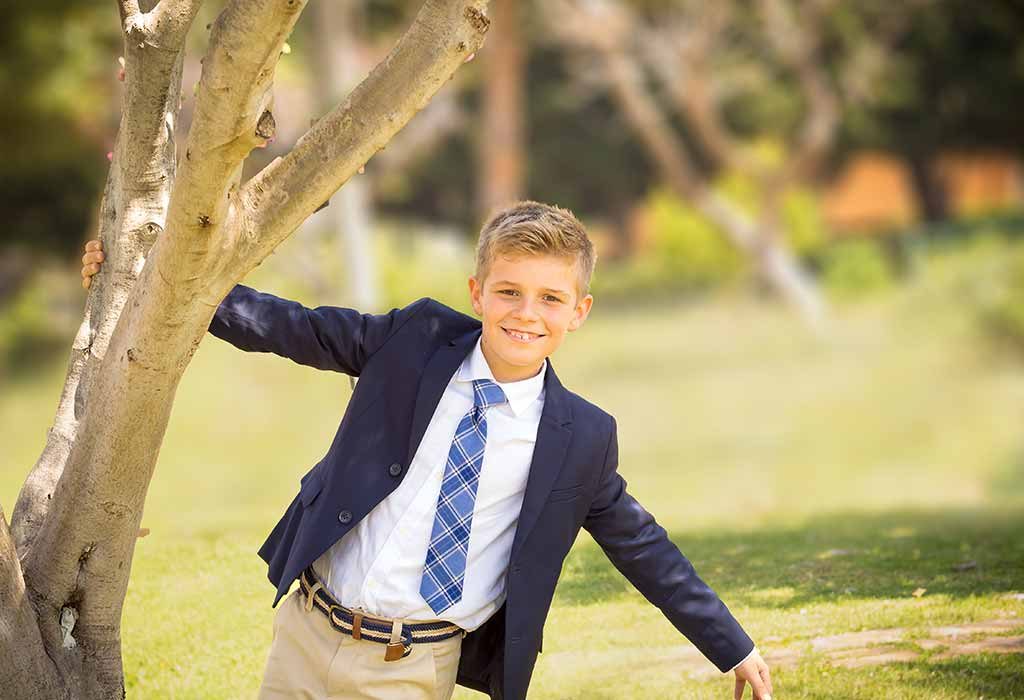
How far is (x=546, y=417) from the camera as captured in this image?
2750 millimetres

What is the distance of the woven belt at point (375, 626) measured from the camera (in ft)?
8.69

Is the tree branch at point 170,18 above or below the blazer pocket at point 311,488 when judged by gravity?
above

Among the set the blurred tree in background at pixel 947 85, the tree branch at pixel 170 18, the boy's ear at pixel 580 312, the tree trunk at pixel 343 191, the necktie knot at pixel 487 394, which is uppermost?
the blurred tree in background at pixel 947 85

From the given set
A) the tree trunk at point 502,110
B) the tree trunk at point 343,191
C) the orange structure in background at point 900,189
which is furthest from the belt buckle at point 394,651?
the orange structure in background at point 900,189

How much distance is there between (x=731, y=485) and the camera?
1027 cm

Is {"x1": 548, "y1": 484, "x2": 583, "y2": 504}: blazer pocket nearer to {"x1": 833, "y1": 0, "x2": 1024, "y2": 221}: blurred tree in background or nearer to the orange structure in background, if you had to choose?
{"x1": 833, "y1": 0, "x2": 1024, "y2": 221}: blurred tree in background

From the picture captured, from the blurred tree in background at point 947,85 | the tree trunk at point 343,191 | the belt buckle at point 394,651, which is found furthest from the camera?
the blurred tree in background at point 947,85

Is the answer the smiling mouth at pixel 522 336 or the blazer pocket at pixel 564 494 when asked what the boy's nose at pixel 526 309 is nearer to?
the smiling mouth at pixel 522 336

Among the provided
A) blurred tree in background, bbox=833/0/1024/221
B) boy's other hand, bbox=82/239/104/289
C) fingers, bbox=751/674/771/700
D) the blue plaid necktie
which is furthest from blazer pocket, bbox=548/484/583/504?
blurred tree in background, bbox=833/0/1024/221

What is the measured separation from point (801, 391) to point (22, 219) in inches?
356

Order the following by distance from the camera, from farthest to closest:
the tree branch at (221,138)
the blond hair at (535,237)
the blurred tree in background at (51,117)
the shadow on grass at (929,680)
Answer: the blurred tree in background at (51,117), the shadow on grass at (929,680), the blond hair at (535,237), the tree branch at (221,138)

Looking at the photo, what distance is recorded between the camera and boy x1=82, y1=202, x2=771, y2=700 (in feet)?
8.75

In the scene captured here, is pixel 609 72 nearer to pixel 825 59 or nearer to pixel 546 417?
pixel 825 59

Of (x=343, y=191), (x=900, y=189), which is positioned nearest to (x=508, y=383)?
(x=343, y=191)
